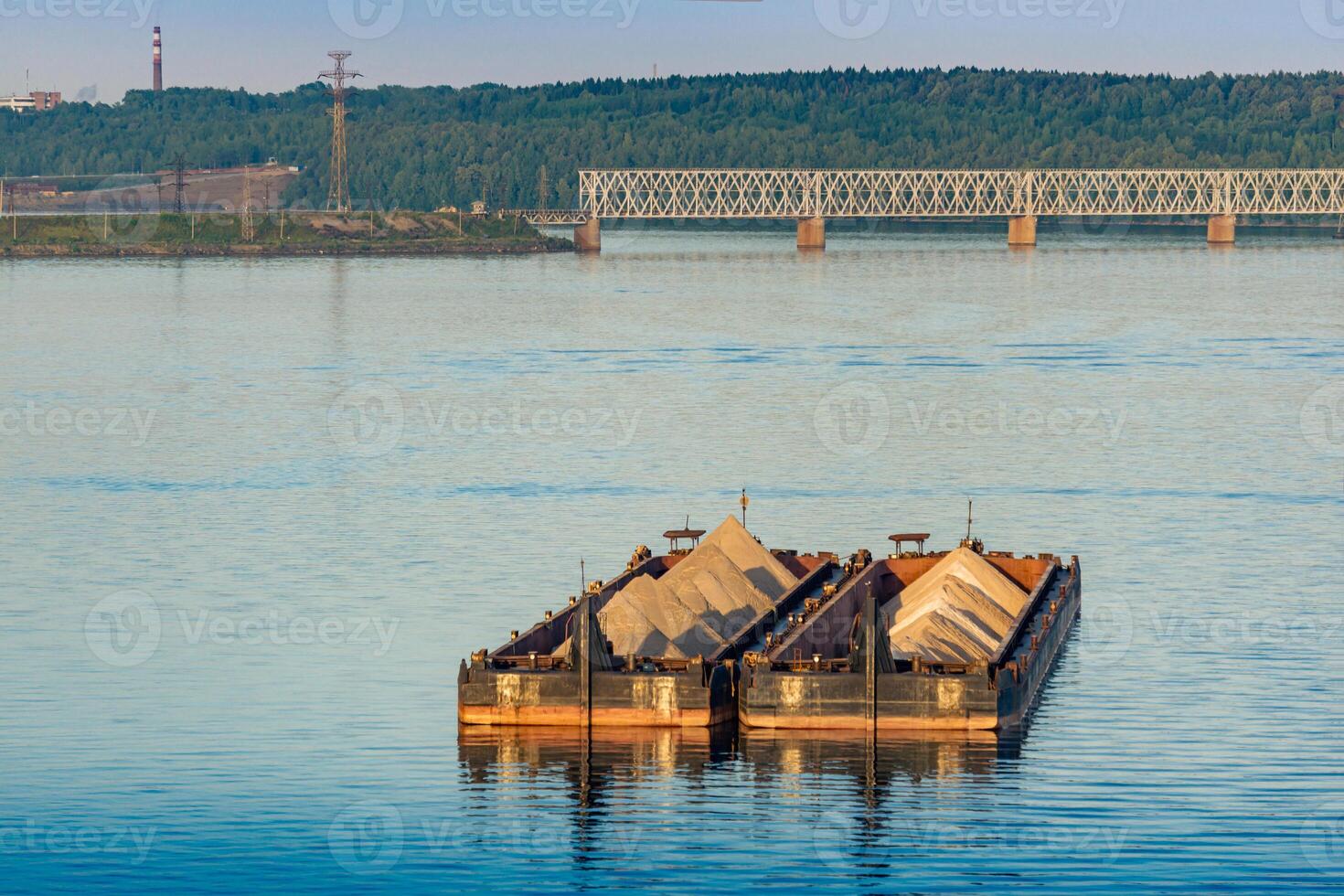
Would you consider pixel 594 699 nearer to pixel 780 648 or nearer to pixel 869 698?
pixel 780 648

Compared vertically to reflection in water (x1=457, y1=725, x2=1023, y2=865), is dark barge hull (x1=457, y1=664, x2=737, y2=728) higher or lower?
higher

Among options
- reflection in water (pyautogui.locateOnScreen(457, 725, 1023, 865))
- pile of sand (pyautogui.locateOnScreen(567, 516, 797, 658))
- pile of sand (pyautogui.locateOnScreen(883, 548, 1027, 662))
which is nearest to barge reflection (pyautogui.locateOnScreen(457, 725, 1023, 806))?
reflection in water (pyautogui.locateOnScreen(457, 725, 1023, 865))

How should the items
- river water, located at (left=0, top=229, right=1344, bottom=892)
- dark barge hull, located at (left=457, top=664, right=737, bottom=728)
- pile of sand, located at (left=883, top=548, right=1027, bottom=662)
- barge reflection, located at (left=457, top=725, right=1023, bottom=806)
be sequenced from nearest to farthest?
river water, located at (left=0, top=229, right=1344, bottom=892)
barge reflection, located at (left=457, top=725, right=1023, bottom=806)
dark barge hull, located at (left=457, top=664, right=737, bottom=728)
pile of sand, located at (left=883, top=548, right=1027, bottom=662)

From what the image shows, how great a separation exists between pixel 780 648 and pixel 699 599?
19.5ft

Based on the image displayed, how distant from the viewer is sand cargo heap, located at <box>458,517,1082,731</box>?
4572cm

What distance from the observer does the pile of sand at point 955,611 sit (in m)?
50.9

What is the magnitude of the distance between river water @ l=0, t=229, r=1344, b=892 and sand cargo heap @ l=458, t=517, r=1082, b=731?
816 millimetres

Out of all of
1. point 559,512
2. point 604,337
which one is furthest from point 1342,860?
point 604,337

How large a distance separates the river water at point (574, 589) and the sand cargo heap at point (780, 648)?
0.82 meters

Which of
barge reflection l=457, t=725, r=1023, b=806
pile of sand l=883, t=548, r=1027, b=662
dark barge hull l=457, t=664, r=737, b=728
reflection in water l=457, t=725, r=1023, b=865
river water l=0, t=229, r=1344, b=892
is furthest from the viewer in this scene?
pile of sand l=883, t=548, r=1027, b=662

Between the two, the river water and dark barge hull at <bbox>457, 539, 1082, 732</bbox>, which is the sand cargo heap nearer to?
dark barge hull at <bbox>457, 539, 1082, 732</bbox>

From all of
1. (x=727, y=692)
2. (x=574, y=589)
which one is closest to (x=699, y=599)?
(x=727, y=692)

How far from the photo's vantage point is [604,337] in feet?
537

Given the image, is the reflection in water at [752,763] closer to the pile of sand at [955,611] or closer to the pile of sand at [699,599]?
the pile of sand at [699,599]
